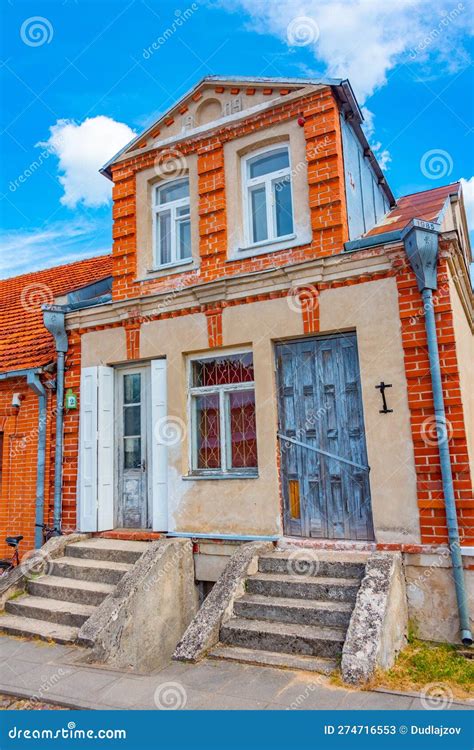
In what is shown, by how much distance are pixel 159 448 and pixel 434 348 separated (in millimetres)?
4000

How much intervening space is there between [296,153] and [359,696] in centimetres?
639

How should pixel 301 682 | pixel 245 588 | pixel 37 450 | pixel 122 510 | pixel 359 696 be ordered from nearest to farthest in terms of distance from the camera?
pixel 359 696 < pixel 301 682 < pixel 245 588 < pixel 122 510 < pixel 37 450

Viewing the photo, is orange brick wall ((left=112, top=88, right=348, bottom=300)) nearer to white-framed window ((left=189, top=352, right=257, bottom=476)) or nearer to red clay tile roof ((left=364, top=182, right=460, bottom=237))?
red clay tile roof ((left=364, top=182, right=460, bottom=237))

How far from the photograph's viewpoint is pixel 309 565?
5852 millimetres

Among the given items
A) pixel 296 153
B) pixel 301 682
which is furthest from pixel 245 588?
pixel 296 153

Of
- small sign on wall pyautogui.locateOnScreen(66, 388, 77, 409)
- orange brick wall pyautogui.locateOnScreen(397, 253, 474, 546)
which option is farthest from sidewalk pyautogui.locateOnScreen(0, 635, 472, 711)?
small sign on wall pyautogui.locateOnScreen(66, 388, 77, 409)

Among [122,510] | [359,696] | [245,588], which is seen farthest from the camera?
[122,510]

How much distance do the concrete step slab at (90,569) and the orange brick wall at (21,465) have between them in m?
1.35

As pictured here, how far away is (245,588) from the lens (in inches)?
230

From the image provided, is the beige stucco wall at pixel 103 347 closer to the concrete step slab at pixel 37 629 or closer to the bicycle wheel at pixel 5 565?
the bicycle wheel at pixel 5 565

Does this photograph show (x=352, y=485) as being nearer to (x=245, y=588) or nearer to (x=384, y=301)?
(x=245, y=588)

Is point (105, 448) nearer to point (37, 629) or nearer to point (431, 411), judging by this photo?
point (37, 629)

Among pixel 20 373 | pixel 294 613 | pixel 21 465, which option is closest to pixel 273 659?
pixel 294 613

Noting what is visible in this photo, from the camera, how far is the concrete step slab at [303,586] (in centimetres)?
537
